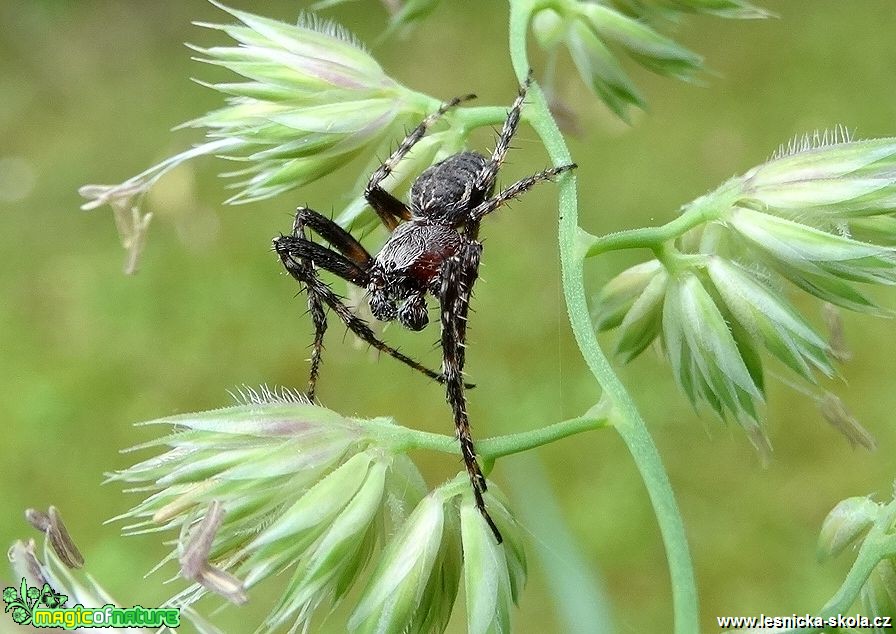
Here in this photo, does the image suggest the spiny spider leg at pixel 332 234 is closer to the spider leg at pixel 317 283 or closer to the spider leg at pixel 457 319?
the spider leg at pixel 317 283

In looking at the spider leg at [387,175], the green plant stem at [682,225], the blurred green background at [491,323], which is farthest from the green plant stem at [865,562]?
the blurred green background at [491,323]

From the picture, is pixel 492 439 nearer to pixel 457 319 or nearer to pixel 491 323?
pixel 457 319

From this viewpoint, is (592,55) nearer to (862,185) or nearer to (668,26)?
(668,26)

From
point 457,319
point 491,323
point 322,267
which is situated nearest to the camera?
point 457,319

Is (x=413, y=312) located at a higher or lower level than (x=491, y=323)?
lower

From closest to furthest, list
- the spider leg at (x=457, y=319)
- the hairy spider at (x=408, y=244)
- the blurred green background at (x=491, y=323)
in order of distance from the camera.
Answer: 1. the spider leg at (x=457, y=319)
2. the hairy spider at (x=408, y=244)
3. the blurred green background at (x=491, y=323)

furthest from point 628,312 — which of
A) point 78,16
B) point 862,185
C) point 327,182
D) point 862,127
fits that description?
point 78,16

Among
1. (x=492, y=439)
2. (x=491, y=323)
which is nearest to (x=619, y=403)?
(x=492, y=439)

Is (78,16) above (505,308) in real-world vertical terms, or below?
above
